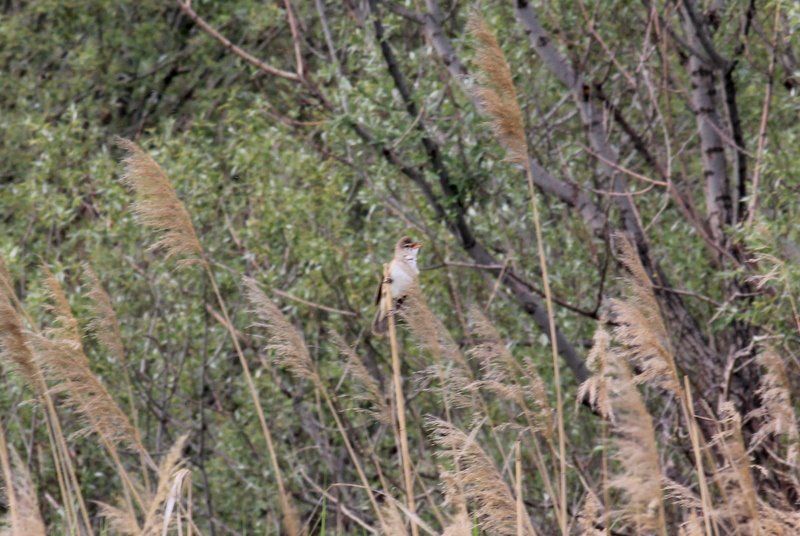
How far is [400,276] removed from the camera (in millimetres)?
3791

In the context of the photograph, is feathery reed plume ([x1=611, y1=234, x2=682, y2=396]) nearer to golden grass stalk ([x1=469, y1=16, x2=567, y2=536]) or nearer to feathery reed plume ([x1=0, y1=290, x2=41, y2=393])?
golden grass stalk ([x1=469, y1=16, x2=567, y2=536])

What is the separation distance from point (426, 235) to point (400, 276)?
2.64 m

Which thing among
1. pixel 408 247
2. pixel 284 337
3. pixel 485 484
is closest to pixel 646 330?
pixel 485 484

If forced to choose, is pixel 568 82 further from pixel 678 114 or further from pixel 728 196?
pixel 678 114

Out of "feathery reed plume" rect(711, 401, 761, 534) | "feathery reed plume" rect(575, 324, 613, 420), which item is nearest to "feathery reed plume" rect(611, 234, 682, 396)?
"feathery reed plume" rect(575, 324, 613, 420)

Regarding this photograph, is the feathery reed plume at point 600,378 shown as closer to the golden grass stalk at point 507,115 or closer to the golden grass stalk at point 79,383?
the golden grass stalk at point 507,115

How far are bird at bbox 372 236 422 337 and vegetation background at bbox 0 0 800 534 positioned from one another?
0.27 m

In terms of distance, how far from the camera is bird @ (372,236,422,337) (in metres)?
2.99

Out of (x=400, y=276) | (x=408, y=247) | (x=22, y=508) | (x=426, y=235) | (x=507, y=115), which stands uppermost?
(x=507, y=115)

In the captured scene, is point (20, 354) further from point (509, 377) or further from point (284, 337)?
point (509, 377)

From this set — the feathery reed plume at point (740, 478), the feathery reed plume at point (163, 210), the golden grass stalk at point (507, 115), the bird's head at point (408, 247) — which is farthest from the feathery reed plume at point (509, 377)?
the bird's head at point (408, 247)

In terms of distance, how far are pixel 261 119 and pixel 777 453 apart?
3.71 m

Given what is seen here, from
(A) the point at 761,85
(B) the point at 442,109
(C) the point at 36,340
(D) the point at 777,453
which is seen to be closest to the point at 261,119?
(B) the point at 442,109

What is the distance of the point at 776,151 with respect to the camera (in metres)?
6.44
